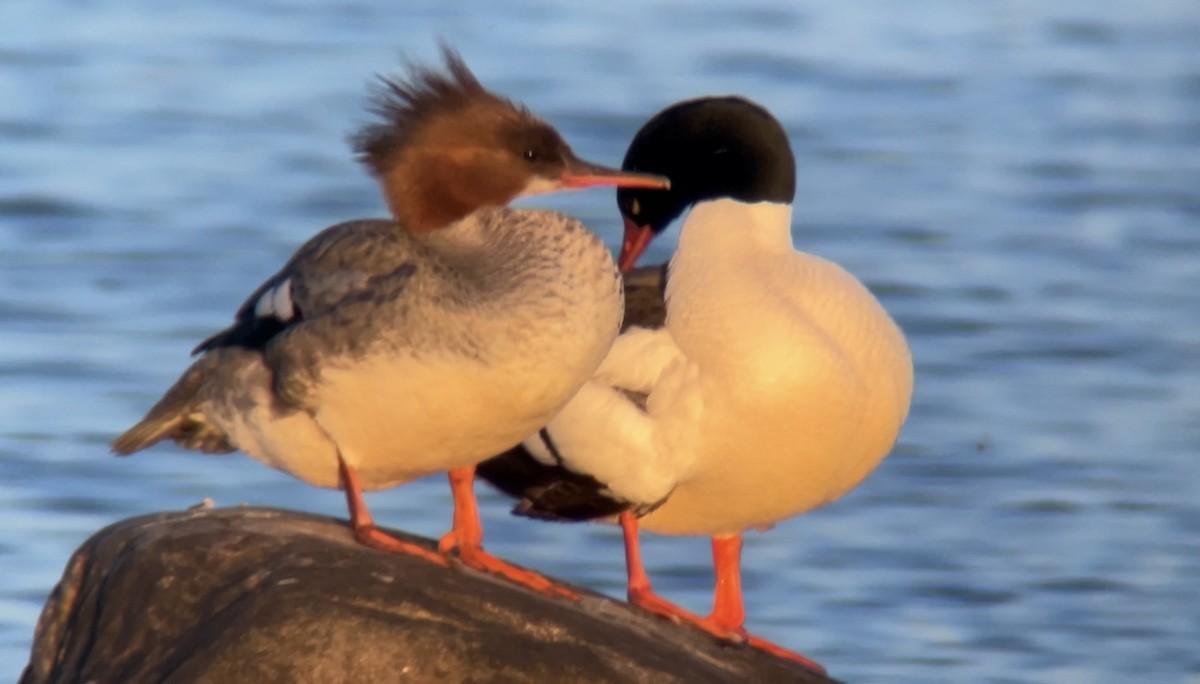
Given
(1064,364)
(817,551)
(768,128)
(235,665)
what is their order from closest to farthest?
(235,665) < (768,128) < (817,551) < (1064,364)

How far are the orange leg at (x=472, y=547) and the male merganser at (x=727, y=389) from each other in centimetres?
34

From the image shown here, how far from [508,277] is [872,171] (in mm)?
8869

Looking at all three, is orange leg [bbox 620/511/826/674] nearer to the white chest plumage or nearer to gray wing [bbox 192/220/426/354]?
the white chest plumage

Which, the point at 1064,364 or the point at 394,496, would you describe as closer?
the point at 394,496

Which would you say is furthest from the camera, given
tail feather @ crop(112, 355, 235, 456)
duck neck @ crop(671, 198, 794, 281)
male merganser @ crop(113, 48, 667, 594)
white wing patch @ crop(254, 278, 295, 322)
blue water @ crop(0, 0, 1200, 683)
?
blue water @ crop(0, 0, 1200, 683)

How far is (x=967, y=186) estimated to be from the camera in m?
13.2

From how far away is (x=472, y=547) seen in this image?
207 inches

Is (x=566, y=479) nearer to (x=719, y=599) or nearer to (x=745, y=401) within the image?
(x=745, y=401)

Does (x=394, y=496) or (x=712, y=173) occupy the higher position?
(x=712, y=173)

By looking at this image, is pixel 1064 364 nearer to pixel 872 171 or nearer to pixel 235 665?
pixel 872 171

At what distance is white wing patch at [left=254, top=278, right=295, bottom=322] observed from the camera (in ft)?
16.7

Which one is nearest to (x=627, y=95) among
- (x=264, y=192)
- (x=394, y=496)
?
(x=264, y=192)

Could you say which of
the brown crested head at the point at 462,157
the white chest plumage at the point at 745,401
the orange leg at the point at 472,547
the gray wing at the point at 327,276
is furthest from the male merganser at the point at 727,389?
the gray wing at the point at 327,276

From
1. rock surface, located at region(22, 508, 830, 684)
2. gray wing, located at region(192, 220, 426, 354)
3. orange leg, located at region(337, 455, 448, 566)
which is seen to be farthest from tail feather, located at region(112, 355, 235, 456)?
orange leg, located at region(337, 455, 448, 566)
